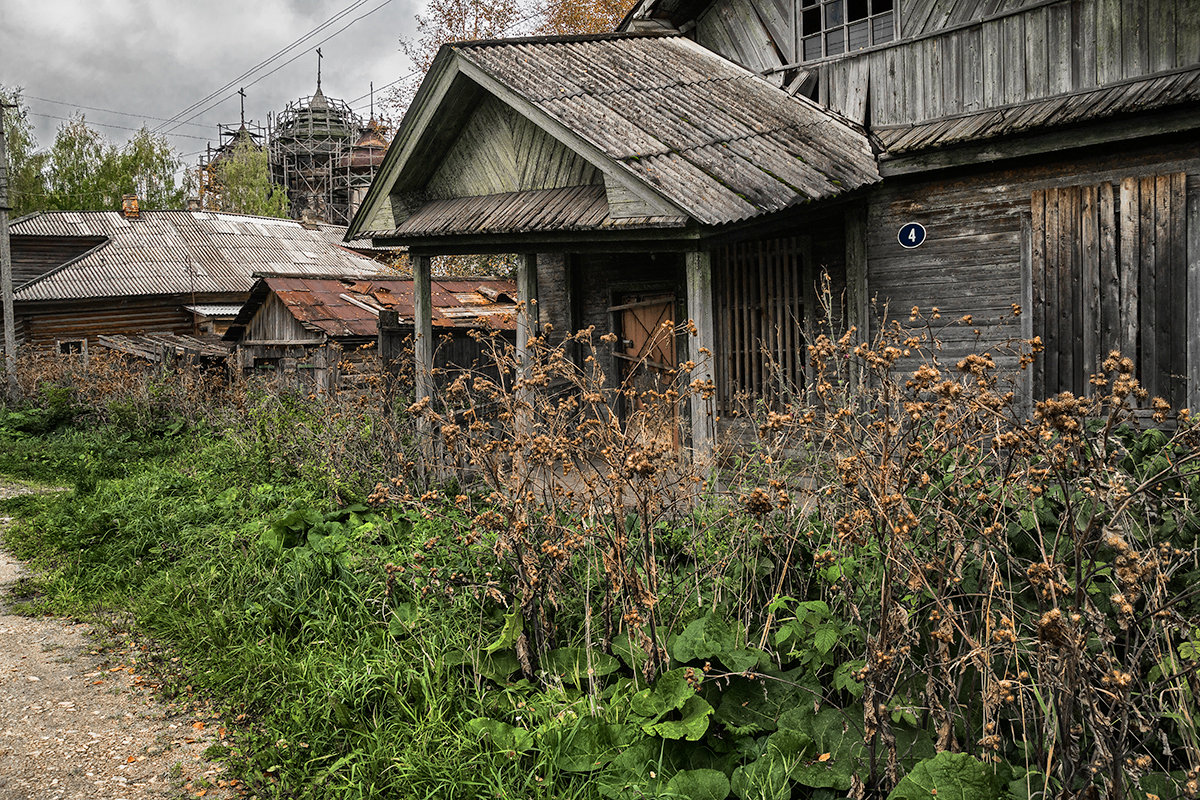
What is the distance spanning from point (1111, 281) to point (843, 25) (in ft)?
12.2

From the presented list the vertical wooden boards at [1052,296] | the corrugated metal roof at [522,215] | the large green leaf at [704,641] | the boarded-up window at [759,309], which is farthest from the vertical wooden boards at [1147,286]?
the large green leaf at [704,641]

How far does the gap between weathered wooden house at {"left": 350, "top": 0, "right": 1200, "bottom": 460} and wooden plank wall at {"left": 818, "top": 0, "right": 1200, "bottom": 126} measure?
2 centimetres

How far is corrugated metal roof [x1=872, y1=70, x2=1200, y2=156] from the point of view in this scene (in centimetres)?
655

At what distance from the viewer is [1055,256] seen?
7.33 m

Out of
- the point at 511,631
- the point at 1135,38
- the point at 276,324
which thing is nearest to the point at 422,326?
the point at 511,631

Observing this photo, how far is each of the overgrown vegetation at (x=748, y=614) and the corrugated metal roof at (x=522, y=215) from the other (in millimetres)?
2554

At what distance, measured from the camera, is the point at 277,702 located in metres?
4.50

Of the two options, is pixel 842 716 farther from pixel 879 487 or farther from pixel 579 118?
pixel 579 118

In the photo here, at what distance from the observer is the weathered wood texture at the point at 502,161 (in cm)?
838

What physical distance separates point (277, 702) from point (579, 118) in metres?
4.89

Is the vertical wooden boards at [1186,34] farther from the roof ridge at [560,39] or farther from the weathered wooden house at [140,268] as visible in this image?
the weathered wooden house at [140,268]

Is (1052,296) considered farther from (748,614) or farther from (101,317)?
(101,317)

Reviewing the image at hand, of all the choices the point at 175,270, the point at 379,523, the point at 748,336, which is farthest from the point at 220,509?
the point at 175,270

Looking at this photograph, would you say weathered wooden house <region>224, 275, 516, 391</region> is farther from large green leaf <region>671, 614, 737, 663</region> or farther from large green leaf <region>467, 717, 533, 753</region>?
large green leaf <region>671, 614, 737, 663</region>
